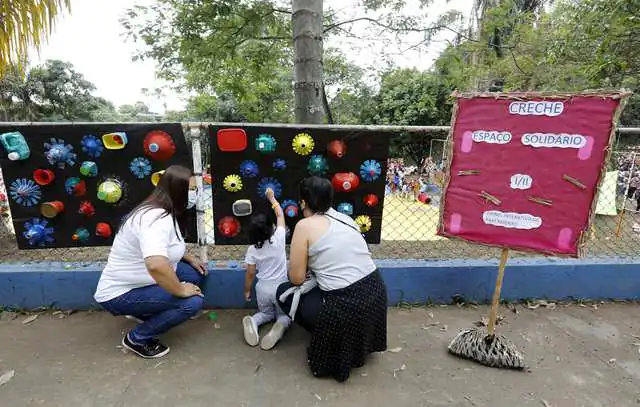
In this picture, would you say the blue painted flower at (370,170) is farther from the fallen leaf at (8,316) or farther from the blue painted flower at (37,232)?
the fallen leaf at (8,316)

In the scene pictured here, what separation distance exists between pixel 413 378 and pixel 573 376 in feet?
3.39

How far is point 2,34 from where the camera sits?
2797 millimetres

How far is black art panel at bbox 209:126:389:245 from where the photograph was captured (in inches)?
113

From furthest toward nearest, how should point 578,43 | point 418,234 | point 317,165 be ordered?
1. point 418,234
2. point 578,43
3. point 317,165

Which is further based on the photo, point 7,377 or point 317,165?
point 317,165

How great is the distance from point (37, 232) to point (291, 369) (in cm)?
216

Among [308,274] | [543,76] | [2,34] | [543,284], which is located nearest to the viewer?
[308,274]

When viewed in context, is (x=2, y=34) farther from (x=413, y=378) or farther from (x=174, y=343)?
(x=413, y=378)

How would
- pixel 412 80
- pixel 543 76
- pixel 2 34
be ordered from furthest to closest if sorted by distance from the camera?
pixel 412 80 → pixel 543 76 → pixel 2 34

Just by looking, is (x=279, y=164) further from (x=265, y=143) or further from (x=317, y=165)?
(x=317, y=165)

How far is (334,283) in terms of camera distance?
7.52 ft

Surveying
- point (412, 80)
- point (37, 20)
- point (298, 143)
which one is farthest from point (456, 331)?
point (412, 80)

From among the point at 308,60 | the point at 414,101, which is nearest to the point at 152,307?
the point at 308,60

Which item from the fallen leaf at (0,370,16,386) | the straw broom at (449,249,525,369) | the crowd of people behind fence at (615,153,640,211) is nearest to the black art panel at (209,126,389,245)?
the straw broom at (449,249,525,369)
